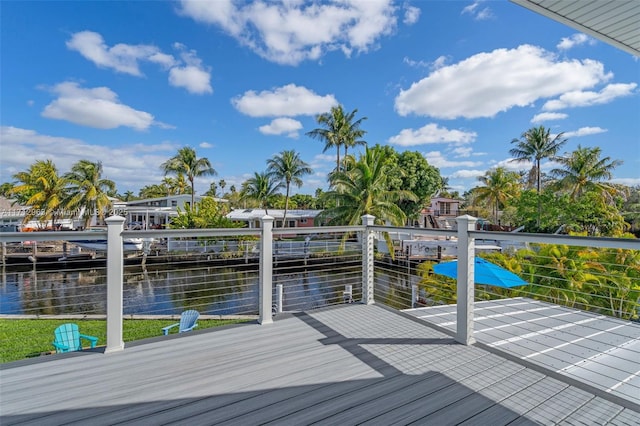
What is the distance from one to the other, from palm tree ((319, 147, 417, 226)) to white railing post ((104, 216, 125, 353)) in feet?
39.2

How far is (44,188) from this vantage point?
20.0 m

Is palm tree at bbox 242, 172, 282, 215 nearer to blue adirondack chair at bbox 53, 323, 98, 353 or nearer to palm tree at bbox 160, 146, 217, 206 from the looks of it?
palm tree at bbox 160, 146, 217, 206

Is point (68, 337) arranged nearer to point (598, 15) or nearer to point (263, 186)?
point (598, 15)

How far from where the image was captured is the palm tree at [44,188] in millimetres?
19953

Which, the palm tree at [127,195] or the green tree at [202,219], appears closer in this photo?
the green tree at [202,219]

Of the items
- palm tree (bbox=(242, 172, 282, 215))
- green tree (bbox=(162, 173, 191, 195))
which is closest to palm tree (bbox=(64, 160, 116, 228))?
palm tree (bbox=(242, 172, 282, 215))

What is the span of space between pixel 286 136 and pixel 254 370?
23.7m

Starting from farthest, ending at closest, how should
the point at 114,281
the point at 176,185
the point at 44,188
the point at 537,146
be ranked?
the point at 176,185
the point at 537,146
the point at 44,188
the point at 114,281

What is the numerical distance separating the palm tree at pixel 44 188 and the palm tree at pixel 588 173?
34.7 meters

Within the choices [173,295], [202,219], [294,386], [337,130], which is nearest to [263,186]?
[337,130]

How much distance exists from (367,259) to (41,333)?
6.22 metres

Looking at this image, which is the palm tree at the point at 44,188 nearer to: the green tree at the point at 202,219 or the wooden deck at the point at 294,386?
the green tree at the point at 202,219

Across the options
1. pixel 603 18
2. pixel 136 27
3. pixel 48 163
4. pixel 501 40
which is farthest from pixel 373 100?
pixel 48 163

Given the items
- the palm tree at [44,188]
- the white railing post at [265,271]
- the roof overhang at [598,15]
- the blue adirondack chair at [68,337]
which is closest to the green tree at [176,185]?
the palm tree at [44,188]
